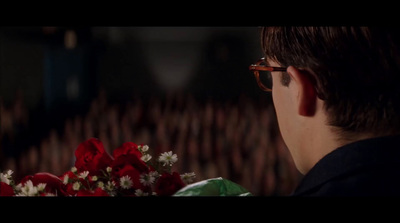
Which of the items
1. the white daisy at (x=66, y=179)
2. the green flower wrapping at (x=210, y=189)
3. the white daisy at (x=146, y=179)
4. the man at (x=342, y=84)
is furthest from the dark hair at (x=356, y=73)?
the white daisy at (x=66, y=179)

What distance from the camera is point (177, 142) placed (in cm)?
579

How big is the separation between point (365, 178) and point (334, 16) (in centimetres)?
20

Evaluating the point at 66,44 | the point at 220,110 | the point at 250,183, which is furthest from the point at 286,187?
the point at 66,44

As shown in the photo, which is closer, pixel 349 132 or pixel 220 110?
pixel 349 132

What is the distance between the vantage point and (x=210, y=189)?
2.29 feet

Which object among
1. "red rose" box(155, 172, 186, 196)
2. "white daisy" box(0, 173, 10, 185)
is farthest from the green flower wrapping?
"white daisy" box(0, 173, 10, 185)

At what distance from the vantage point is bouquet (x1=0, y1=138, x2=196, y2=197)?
77 cm

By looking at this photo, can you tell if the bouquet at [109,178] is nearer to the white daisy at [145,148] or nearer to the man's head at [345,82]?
the white daisy at [145,148]

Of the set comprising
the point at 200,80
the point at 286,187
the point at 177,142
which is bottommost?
the point at 286,187

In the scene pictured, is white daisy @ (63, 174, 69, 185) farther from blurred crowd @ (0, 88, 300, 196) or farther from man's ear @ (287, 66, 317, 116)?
blurred crowd @ (0, 88, 300, 196)

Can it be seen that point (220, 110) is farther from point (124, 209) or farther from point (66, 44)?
point (124, 209)

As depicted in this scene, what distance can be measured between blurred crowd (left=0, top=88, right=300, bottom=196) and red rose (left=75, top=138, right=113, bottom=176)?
4274 mm

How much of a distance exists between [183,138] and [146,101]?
38.9 inches

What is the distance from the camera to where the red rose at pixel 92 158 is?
84 centimetres
